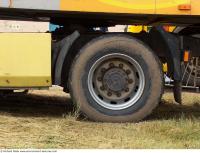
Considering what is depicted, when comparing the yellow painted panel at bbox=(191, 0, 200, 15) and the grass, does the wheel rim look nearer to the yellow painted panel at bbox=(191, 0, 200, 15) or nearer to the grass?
the grass

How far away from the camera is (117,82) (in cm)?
743

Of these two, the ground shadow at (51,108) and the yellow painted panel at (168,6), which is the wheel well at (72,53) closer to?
the ground shadow at (51,108)

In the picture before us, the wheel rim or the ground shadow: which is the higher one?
the wheel rim

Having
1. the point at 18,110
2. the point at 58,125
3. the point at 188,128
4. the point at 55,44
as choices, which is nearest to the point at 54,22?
the point at 55,44

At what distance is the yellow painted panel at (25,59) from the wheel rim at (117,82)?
2.14 feet

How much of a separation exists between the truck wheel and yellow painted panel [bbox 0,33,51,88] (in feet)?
1.28

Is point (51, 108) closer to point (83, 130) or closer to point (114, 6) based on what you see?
point (83, 130)

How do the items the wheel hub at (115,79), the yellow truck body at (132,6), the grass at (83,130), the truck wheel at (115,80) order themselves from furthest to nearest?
the wheel hub at (115,79), the truck wheel at (115,80), the yellow truck body at (132,6), the grass at (83,130)

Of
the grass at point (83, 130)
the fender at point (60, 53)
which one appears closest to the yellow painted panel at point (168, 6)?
the fender at point (60, 53)

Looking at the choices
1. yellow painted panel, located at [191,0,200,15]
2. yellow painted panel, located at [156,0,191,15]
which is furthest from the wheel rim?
yellow painted panel, located at [191,0,200,15]

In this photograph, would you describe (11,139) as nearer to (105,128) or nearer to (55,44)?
(105,128)

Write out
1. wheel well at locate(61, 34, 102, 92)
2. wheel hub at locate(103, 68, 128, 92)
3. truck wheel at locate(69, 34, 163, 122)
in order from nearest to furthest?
1. truck wheel at locate(69, 34, 163, 122)
2. wheel hub at locate(103, 68, 128, 92)
3. wheel well at locate(61, 34, 102, 92)

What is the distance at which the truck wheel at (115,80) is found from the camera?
730 centimetres

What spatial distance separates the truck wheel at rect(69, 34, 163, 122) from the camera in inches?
287
